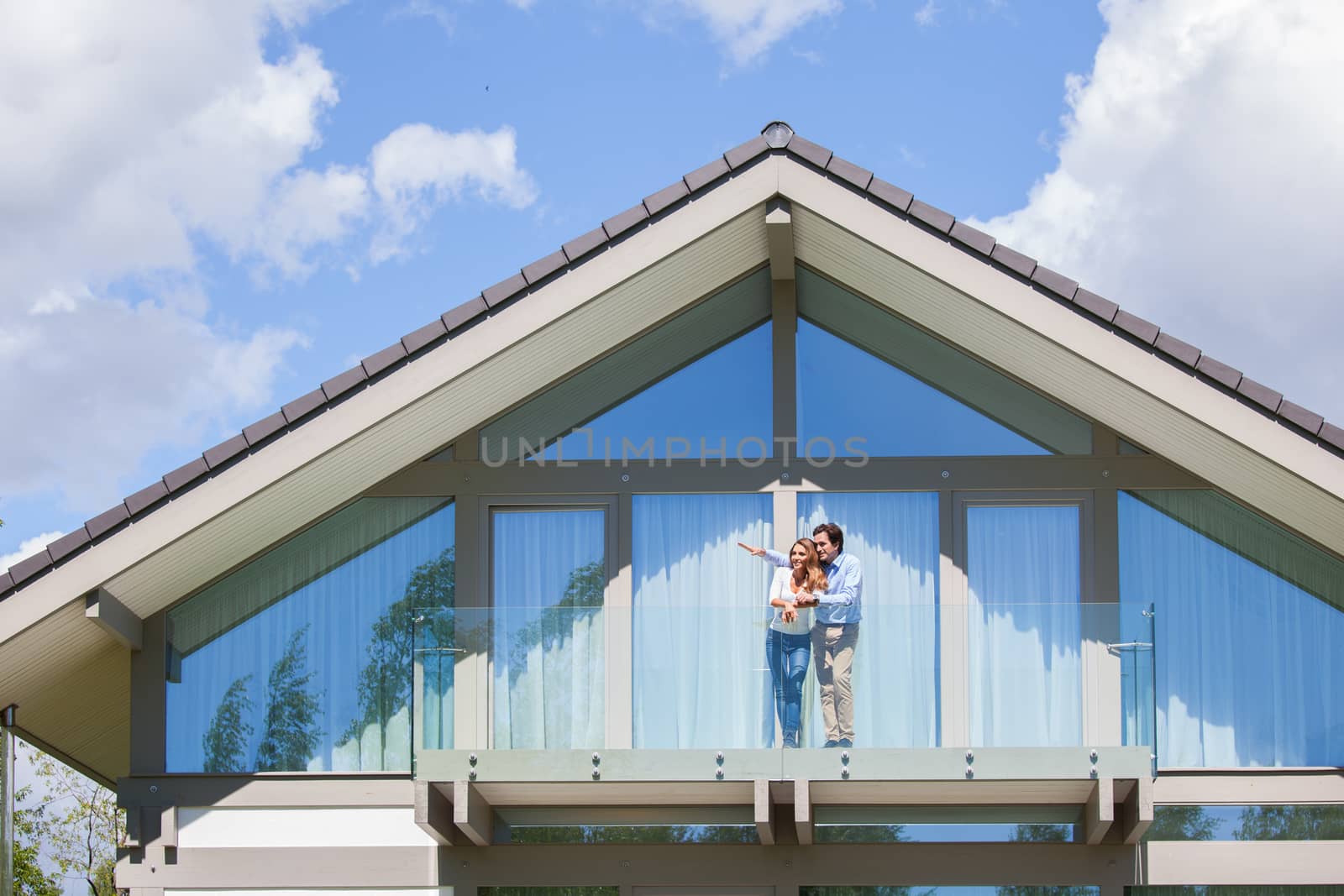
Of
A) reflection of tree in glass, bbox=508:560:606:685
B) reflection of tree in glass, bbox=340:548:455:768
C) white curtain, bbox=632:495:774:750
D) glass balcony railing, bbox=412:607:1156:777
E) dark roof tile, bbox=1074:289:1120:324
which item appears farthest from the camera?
reflection of tree in glass, bbox=340:548:455:768

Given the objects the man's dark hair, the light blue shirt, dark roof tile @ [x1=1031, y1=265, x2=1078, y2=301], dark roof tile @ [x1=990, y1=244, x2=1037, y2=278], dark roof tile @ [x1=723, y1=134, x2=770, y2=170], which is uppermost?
dark roof tile @ [x1=723, y1=134, x2=770, y2=170]

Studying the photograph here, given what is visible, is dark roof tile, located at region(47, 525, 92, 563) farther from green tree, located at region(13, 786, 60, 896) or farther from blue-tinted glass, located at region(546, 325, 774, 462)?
green tree, located at region(13, 786, 60, 896)

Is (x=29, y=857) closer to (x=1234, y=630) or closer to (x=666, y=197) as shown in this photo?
(x=666, y=197)

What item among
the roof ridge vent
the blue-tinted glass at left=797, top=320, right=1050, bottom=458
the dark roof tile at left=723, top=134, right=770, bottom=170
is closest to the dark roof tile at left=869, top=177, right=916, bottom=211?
the roof ridge vent

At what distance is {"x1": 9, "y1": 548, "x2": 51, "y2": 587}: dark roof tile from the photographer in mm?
10719

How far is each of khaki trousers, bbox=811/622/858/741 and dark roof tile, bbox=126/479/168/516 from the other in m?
4.53

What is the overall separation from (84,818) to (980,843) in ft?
68.2

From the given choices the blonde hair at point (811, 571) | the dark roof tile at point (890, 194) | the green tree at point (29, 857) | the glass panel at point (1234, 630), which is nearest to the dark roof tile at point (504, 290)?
the dark roof tile at point (890, 194)

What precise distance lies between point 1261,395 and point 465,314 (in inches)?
212

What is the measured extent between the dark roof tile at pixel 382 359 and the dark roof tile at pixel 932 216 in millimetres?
3666

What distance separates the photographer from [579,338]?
1209 cm

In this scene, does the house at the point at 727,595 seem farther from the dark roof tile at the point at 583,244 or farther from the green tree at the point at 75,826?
the green tree at the point at 75,826

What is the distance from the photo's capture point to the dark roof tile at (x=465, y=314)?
36.7 feet

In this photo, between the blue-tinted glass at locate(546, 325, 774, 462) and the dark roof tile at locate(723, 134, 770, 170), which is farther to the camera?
the blue-tinted glass at locate(546, 325, 774, 462)
